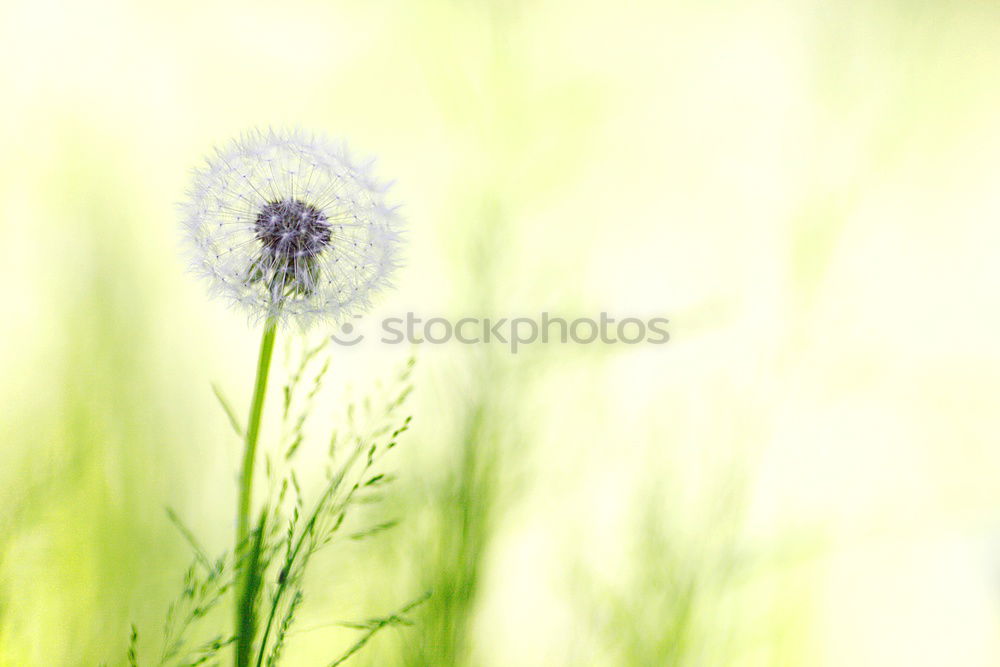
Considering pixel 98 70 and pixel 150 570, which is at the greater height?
pixel 98 70

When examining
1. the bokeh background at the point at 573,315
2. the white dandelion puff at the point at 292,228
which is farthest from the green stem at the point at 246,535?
the bokeh background at the point at 573,315

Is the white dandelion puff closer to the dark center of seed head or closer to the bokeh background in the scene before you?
the dark center of seed head

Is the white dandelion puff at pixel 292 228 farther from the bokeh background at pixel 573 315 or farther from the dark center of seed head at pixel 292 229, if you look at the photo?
the bokeh background at pixel 573 315

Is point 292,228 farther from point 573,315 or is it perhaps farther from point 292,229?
point 573,315

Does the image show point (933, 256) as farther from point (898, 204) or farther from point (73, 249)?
point (73, 249)

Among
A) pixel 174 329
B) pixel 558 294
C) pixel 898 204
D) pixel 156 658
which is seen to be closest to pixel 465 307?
pixel 558 294

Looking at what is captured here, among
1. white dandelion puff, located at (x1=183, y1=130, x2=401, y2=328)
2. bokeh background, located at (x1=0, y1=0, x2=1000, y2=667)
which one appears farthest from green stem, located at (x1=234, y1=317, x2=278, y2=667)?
bokeh background, located at (x1=0, y1=0, x2=1000, y2=667)
